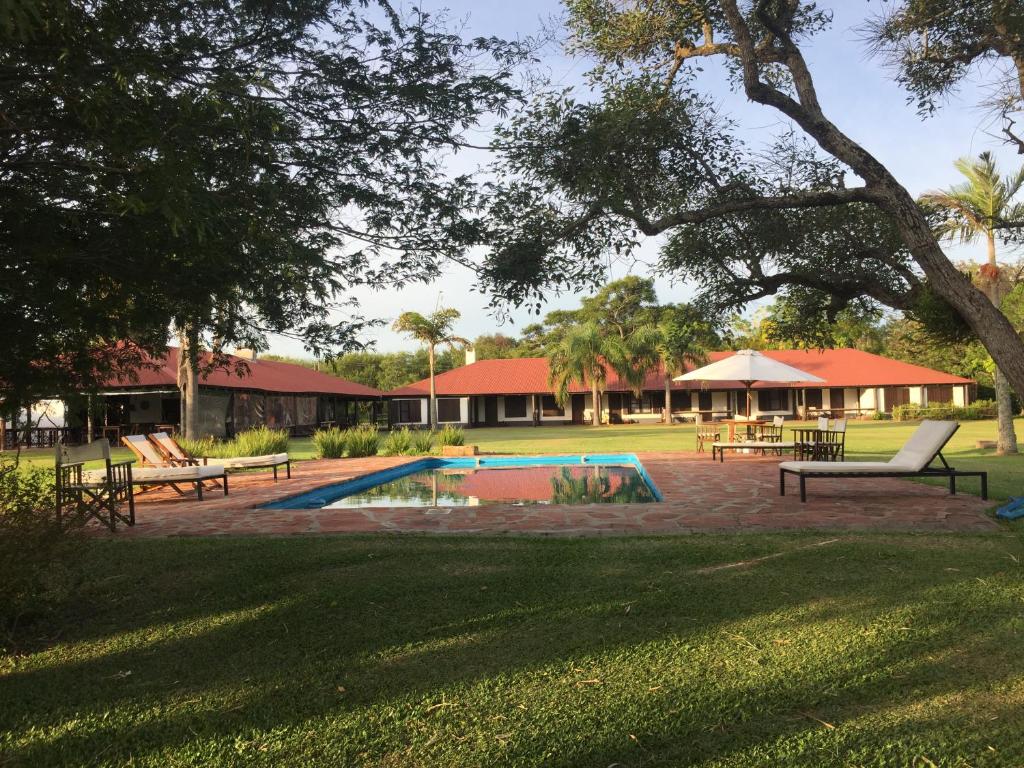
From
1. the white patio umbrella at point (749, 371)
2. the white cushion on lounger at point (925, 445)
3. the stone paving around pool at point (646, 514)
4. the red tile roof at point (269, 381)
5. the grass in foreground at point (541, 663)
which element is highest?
the red tile roof at point (269, 381)

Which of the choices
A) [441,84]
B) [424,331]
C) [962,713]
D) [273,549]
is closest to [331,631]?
[273,549]

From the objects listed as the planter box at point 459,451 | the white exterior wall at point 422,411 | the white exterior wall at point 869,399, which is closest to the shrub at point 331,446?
the planter box at point 459,451

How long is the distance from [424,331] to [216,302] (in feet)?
112

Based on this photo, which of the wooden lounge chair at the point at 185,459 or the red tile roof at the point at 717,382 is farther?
the red tile roof at the point at 717,382

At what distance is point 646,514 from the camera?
7.91 metres

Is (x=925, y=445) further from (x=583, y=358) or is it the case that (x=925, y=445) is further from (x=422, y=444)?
(x=583, y=358)

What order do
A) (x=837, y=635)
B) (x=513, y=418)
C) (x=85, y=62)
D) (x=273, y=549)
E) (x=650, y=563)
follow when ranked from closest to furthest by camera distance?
(x=85, y=62) → (x=837, y=635) → (x=650, y=563) → (x=273, y=549) → (x=513, y=418)

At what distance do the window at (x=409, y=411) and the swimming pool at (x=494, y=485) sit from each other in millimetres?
27096

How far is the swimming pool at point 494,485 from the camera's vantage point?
10.7 metres

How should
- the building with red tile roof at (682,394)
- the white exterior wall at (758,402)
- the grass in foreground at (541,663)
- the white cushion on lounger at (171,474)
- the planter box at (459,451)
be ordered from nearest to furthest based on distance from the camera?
the grass in foreground at (541,663) → the white cushion on lounger at (171,474) → the planter box at (459,451) → the building with red tile roof at (682,394) → the white exterior wall at (758,402)

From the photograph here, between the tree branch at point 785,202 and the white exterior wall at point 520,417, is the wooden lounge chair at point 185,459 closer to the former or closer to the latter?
the tree branch at point 785,202

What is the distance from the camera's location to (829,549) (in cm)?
582

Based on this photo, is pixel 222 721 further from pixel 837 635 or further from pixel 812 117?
pixel 812 117

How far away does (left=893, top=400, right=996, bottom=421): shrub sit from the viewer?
117 ft
